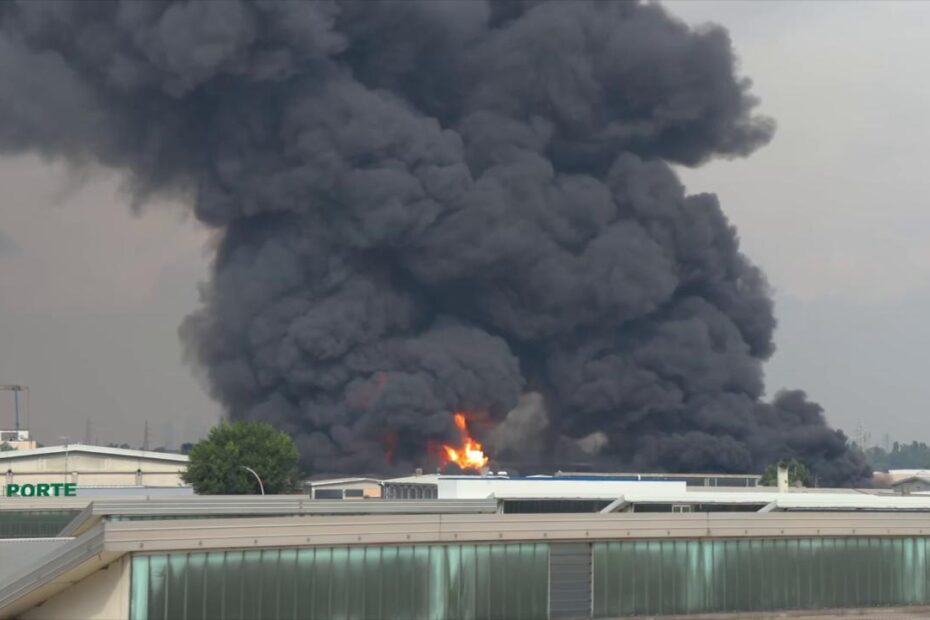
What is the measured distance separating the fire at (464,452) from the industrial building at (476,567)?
72.8m

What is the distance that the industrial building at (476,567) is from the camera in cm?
3136

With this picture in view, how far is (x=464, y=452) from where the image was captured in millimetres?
113625

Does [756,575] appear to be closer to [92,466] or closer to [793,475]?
[793,475]

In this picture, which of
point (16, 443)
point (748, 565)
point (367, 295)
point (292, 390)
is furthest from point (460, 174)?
point (748, 565)

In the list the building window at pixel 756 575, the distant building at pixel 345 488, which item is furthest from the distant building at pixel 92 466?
the building window at pixel 756 575

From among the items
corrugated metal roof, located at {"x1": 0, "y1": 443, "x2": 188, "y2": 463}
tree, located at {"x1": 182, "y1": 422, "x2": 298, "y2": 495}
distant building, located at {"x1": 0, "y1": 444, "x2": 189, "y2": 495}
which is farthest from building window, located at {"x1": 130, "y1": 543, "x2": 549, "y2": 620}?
corrugated metal roof, located at {"x1": 0, "y1": 443, "x2": 188, "y2": 463}

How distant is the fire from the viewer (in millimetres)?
113000

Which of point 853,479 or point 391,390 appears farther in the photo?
point 853,479

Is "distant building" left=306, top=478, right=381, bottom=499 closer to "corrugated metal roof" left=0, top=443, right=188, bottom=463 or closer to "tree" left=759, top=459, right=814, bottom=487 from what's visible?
"corrugated metal roof" left=0, top=443, right=188, bottom=463

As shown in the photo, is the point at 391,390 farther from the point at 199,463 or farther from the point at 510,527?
the point at 510,527

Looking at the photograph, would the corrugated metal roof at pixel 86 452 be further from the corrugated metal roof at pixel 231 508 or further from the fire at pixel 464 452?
the corrugated metal roof at pixel 231 508

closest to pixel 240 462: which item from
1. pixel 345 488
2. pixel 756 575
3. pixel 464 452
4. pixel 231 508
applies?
pixel 345 488

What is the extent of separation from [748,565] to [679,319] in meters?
86.4

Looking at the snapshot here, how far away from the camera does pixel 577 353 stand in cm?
12162
